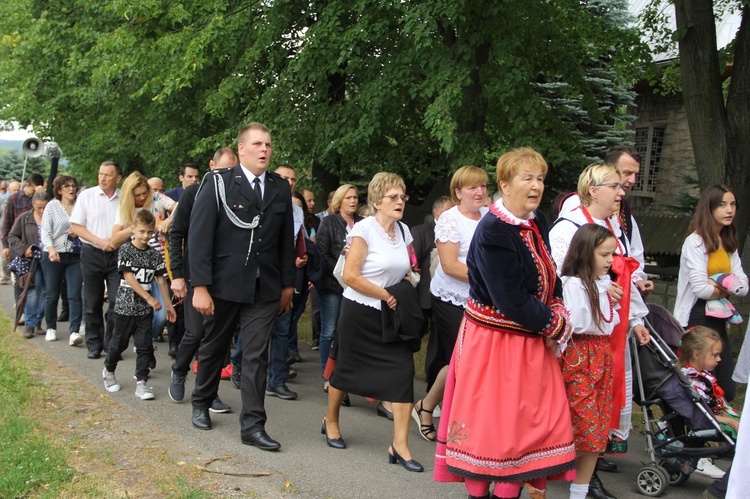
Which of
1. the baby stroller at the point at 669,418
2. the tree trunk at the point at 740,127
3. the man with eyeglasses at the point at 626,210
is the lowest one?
the baby stroller at the point at 669,418

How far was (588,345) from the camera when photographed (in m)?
5.02

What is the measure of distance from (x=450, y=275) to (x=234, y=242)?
5.33 feet

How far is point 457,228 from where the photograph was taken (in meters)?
6.30

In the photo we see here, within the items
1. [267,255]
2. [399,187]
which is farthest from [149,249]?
[399,187]

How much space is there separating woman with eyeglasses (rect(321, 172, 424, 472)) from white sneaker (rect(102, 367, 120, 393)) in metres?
2.51

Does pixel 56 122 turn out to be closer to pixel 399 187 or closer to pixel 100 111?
pixel 100 111

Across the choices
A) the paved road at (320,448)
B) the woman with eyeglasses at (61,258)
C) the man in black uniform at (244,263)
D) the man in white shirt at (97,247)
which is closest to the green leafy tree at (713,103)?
the paved road at (320,448)

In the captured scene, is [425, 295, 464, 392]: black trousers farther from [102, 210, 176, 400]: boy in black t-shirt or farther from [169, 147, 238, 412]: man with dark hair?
[102, 210, 176, 400]: boy in black t-shirt

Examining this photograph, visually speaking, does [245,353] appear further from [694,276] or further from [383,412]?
[694,276]

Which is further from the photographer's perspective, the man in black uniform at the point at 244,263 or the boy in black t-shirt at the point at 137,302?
the boy in black t-shirt at the point at 137,302

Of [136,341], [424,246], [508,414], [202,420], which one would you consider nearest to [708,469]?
[508,414]

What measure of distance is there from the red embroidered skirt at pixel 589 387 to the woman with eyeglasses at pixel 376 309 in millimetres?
1362

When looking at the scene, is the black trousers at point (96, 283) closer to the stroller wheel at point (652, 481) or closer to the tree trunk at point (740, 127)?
the stroller wheel at point (652, 481)

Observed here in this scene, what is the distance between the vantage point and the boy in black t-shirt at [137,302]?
301 inches
